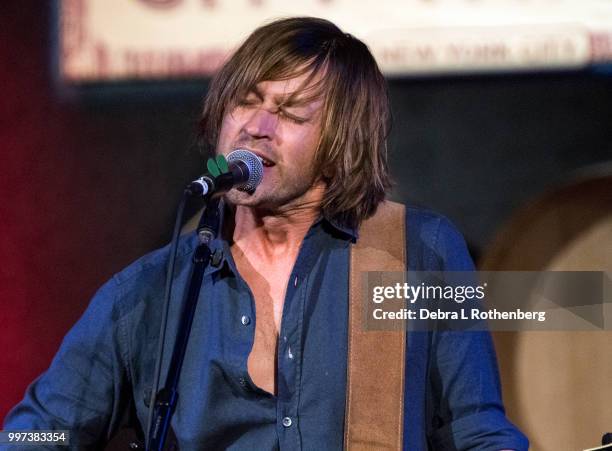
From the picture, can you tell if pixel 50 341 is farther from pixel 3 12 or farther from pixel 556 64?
pixel 556 64

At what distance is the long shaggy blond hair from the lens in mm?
2332

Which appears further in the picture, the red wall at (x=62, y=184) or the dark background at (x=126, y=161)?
the red wall at (x=62, y=184)

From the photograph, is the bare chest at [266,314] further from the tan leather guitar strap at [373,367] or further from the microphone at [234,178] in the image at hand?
the microphone at [234,178]

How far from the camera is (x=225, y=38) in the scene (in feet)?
10.5

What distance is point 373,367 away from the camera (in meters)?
2.18

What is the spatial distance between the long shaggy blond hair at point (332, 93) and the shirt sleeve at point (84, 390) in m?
0.63

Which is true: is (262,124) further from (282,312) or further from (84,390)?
(84,390)

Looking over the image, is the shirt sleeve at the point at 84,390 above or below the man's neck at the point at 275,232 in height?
below

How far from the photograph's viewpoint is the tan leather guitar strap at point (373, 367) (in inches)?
84.0

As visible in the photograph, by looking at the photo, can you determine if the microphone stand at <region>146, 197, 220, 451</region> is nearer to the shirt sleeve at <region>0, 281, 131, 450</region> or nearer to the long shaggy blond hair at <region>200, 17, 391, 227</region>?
the shirt sleeve at <region>0, 281, 131, 450</region>

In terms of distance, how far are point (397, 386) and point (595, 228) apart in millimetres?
1452

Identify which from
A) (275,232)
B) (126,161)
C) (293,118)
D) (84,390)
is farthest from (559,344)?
(84,390)

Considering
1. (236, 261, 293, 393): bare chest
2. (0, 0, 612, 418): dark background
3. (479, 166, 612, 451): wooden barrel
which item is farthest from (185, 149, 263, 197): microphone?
(479, 166, 612, 451): wooden barrel

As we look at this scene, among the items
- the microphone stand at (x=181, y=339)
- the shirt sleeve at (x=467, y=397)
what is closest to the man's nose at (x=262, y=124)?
the microphone stand at (x=181, y=339)
